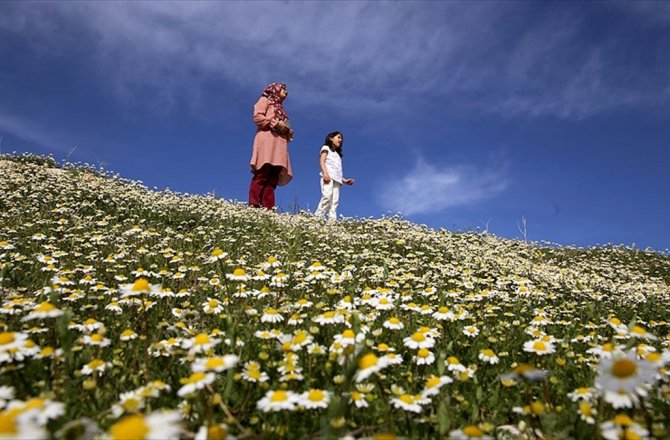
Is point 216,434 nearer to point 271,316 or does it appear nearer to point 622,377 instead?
point 622,377

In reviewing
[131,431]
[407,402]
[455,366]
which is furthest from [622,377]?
[131,431]

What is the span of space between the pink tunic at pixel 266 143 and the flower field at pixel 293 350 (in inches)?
193

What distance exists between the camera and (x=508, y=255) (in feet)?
42.0

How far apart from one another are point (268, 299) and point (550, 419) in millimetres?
3779

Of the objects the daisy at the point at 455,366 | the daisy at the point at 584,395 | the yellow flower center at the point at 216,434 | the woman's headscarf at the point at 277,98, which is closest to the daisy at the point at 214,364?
the yellow flower center at the point at 216,434

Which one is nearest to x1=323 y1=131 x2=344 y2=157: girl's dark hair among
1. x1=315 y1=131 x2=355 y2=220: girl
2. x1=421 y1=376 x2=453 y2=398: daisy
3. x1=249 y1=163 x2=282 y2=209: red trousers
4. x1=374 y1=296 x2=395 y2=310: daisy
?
x1=315 y1=131 x2=355 y2=220: girl

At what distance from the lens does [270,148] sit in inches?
584

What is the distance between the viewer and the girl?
15148mm

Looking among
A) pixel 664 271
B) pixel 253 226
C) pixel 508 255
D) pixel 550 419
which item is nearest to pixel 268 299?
pixel 550 419

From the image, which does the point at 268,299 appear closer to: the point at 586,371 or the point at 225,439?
the point at 586,371

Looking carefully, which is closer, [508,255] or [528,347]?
[528,347]

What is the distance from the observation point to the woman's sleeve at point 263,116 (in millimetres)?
14914

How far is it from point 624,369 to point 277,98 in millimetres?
14846

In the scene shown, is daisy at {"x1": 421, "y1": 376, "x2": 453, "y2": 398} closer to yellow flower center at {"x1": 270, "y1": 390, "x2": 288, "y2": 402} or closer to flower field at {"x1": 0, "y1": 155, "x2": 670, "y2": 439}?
flower field at {"x1": 0, "y1": 155, "x2": 670, "y2": 439}
